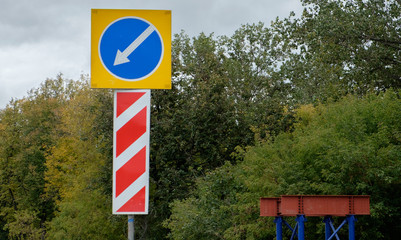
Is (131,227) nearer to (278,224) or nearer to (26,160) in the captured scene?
(278,224)

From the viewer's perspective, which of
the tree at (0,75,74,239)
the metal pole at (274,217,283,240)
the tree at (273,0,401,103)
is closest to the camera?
the metal pole at (274,217,283,240)

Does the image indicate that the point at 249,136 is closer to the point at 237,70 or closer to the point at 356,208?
the point at 237,70

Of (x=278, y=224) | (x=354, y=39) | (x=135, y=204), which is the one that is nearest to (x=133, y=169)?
(x=135, y=204)

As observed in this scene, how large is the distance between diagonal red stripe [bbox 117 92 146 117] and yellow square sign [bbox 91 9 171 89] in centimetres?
5

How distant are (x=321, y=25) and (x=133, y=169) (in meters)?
23.5

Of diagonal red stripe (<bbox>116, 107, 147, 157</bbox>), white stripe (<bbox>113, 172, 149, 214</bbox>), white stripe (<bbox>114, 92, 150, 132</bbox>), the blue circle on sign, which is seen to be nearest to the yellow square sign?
the blue circle on sign

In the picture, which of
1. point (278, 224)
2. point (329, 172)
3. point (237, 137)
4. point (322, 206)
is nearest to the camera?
point (322, 206)

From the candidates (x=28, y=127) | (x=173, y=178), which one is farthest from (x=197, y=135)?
(x=28, y=127)

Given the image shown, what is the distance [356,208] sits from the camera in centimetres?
1345

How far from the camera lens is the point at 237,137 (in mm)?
32500

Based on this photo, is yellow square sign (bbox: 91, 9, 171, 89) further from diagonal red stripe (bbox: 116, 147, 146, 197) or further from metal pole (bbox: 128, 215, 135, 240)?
metal pole (bbox: 128, 215, 135, 240)

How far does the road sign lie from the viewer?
3701 millimetres

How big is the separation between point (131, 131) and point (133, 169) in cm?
26

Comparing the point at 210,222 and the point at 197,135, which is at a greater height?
the point at 197,135
